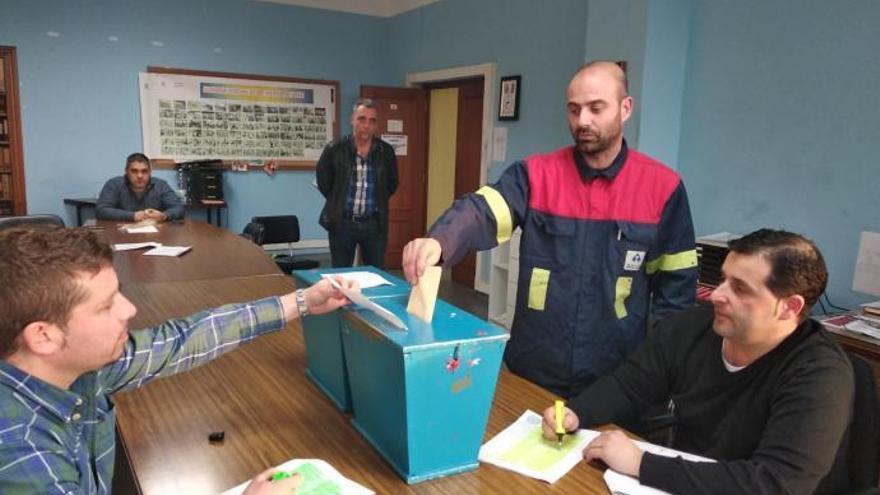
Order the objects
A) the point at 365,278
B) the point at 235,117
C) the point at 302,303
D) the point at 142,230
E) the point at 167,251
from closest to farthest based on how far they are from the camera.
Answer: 1. the point at 302,303
2. the point at 365,278
3. the point at 167,251
4. the point at 142,230
5. the point at 235,117

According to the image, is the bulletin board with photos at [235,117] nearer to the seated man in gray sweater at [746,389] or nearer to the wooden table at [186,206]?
the wooden table at [186,206]

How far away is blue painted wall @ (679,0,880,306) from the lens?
2.86 m

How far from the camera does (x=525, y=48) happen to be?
493 centimetres

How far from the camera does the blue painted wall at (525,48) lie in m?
4.54

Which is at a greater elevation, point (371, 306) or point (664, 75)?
point (664, 75)

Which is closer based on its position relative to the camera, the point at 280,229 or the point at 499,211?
the point at 499,211

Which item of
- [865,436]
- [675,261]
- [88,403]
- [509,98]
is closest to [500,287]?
[509,98]

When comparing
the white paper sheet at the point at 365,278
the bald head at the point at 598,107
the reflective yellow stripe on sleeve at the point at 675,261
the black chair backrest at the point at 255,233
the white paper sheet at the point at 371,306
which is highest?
the bald head at the point at 598,107

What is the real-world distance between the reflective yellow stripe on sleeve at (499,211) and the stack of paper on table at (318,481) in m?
0.82

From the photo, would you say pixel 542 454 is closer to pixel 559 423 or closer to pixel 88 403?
pixel 559 423

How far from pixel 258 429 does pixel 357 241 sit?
3.17 metres

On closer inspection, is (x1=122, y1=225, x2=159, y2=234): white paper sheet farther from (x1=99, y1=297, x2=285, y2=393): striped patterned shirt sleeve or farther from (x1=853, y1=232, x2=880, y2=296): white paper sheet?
(x1=853, y1=232, x2=880, y2=296): white paper sheet

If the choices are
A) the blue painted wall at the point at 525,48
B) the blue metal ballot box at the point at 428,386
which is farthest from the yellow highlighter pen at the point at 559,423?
the blue painted wall at the point at 525,48

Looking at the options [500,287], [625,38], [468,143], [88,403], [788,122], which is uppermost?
[625,38]
